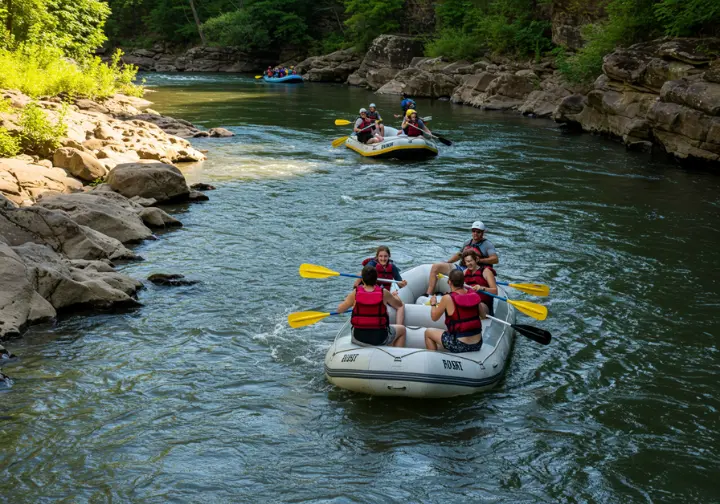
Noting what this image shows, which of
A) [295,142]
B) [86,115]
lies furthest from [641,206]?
[86,115]

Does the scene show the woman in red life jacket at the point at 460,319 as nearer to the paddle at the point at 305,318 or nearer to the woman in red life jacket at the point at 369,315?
the woman in red life jacket at the point at 369,315

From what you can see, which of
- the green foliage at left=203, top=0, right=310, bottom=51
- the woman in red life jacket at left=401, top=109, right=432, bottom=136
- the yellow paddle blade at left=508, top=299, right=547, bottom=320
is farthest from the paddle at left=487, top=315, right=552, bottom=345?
the green foliage at left=203, top=0, right=310, bottom=51

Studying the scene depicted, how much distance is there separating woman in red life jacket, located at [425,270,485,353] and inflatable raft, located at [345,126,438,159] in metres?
11.1

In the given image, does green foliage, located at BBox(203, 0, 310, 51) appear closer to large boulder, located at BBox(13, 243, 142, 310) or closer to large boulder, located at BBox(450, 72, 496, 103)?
large boulder, located at BBox(450, 72, 496, 103)

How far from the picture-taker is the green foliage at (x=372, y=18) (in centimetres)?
4175

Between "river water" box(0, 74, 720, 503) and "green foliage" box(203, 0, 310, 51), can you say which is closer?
"river water" box(0, 74, 720, 503)

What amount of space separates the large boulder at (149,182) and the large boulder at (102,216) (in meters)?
1.73

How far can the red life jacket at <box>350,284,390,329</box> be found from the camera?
22.3ft

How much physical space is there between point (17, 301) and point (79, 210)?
10.9 ft

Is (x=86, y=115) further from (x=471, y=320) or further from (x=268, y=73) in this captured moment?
(x=268, y=73)

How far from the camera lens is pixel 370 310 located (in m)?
6.81

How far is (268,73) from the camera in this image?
4203 centimetres

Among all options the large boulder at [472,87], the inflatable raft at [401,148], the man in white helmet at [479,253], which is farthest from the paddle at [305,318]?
the large boulder at [472,87]

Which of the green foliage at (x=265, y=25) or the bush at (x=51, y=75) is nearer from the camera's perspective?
the bush at (x=51, y=75)
